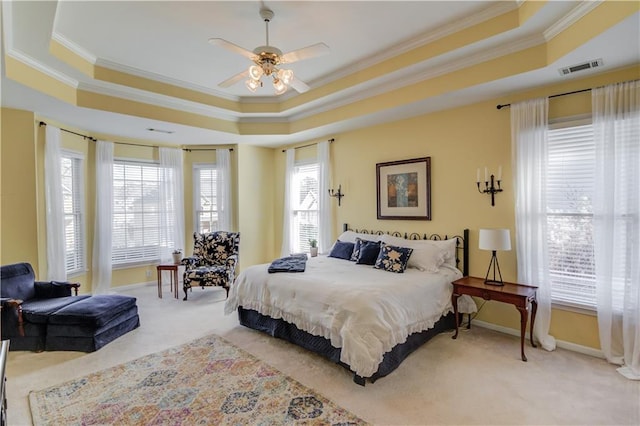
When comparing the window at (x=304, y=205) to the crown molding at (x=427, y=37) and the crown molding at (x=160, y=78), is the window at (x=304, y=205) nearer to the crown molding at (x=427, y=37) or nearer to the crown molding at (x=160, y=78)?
the crown molding at (x=160, y=78)

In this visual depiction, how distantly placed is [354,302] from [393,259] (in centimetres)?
128

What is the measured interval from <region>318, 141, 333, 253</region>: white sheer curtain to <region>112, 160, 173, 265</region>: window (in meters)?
3.01

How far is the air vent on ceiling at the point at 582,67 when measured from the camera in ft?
9.30

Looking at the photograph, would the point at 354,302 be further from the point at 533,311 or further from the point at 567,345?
the point at 567,345

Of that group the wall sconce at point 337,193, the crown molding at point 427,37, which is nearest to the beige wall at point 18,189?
the crown molding at point 427,37

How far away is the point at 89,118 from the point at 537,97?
5792 millimetres

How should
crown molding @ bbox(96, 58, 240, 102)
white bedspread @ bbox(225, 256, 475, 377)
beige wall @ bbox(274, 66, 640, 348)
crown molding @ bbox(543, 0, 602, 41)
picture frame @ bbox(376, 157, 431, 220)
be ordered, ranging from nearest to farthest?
crown molding @ bbox(543, 0, 602, 41) < white bedspread @ bbox(225, 256, 475, 377) < beige wall @ bbox(274, 66, 640, 348) < crown molding @ bbox(96, 58, 240, 102) < picture frame @ bbox(376, 157, 431, 220)

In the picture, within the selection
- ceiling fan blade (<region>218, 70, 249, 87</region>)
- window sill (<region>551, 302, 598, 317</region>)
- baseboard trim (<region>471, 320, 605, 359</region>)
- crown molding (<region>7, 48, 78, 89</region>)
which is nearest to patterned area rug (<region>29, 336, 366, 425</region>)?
baseboard trim (<region>471, 320, 605, 359</region>)

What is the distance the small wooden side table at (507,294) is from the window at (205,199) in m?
4.76

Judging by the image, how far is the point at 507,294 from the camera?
3.12m

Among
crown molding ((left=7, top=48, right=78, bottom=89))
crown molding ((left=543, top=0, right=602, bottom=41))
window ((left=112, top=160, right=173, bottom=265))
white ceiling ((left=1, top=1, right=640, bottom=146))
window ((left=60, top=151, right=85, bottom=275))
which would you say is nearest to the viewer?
crown molding ((left=543, top=0, right=602, bottom=41))

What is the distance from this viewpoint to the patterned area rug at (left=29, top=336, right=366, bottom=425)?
228 centimetres

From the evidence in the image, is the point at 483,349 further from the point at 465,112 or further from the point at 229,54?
the point at 229,54

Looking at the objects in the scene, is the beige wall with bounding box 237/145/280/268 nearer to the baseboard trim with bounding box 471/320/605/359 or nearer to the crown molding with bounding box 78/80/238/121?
the crown molding with bounding box 78/80/238/121
